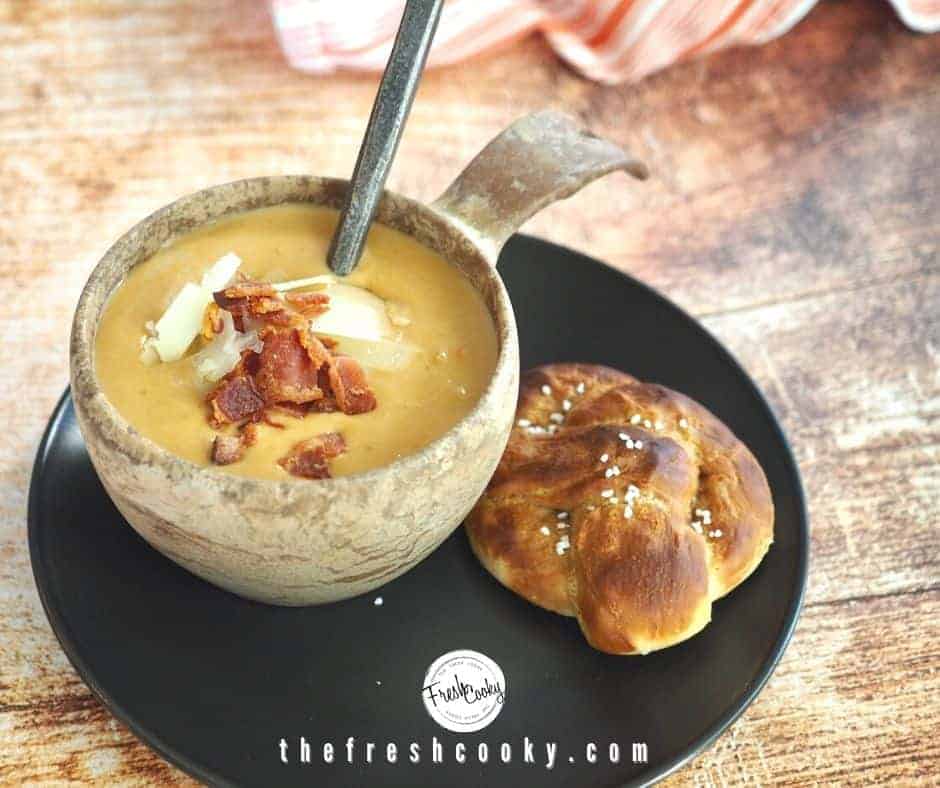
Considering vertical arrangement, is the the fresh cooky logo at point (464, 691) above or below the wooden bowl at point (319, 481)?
below

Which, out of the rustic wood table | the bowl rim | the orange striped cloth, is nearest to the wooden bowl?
the bowl rim

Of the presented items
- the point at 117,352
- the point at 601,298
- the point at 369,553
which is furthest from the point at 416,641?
the point at 601,298

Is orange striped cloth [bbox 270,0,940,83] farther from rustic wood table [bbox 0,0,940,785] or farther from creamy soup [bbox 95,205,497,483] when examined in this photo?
creamy soup [bbox 95,205,497,483]

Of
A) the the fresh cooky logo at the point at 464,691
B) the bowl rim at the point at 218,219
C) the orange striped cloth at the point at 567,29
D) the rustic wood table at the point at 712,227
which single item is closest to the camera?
the bowl rim at the point at 218,219

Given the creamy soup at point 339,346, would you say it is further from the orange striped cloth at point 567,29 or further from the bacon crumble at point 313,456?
the orange striped cloth at point 567,29

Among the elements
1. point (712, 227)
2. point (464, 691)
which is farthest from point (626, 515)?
point (712, 227)

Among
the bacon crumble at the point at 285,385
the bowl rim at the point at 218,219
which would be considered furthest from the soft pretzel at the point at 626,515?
the bacon crumble at the point at 285,385

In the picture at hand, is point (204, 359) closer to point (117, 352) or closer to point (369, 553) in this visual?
point (117, 352)
